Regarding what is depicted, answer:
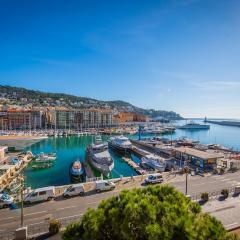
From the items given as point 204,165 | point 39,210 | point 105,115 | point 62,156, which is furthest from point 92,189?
point 105,115

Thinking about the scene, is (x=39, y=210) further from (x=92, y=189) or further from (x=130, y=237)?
(x=130, y=237)

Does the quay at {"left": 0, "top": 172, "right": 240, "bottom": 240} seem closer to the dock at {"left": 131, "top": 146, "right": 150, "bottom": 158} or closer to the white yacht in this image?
the white yacht

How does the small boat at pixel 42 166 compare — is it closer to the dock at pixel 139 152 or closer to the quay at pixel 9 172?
the quay at pixel 9 172

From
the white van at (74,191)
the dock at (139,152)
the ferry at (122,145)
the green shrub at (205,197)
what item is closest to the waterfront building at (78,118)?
the ferry at (122,145)

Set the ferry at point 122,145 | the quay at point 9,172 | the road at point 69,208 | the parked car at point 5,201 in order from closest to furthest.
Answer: the road at point 69,208 < the parked car at point 5,201 < the quay at point 9,172 < the ferry at point 122,145

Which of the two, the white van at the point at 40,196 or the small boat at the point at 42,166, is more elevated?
the white van at the point at 40,196

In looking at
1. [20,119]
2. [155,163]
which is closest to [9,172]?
[155,163]

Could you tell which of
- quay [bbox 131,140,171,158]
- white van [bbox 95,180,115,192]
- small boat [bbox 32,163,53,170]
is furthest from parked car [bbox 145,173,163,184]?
small boat [bbox 32,163,53,170]
